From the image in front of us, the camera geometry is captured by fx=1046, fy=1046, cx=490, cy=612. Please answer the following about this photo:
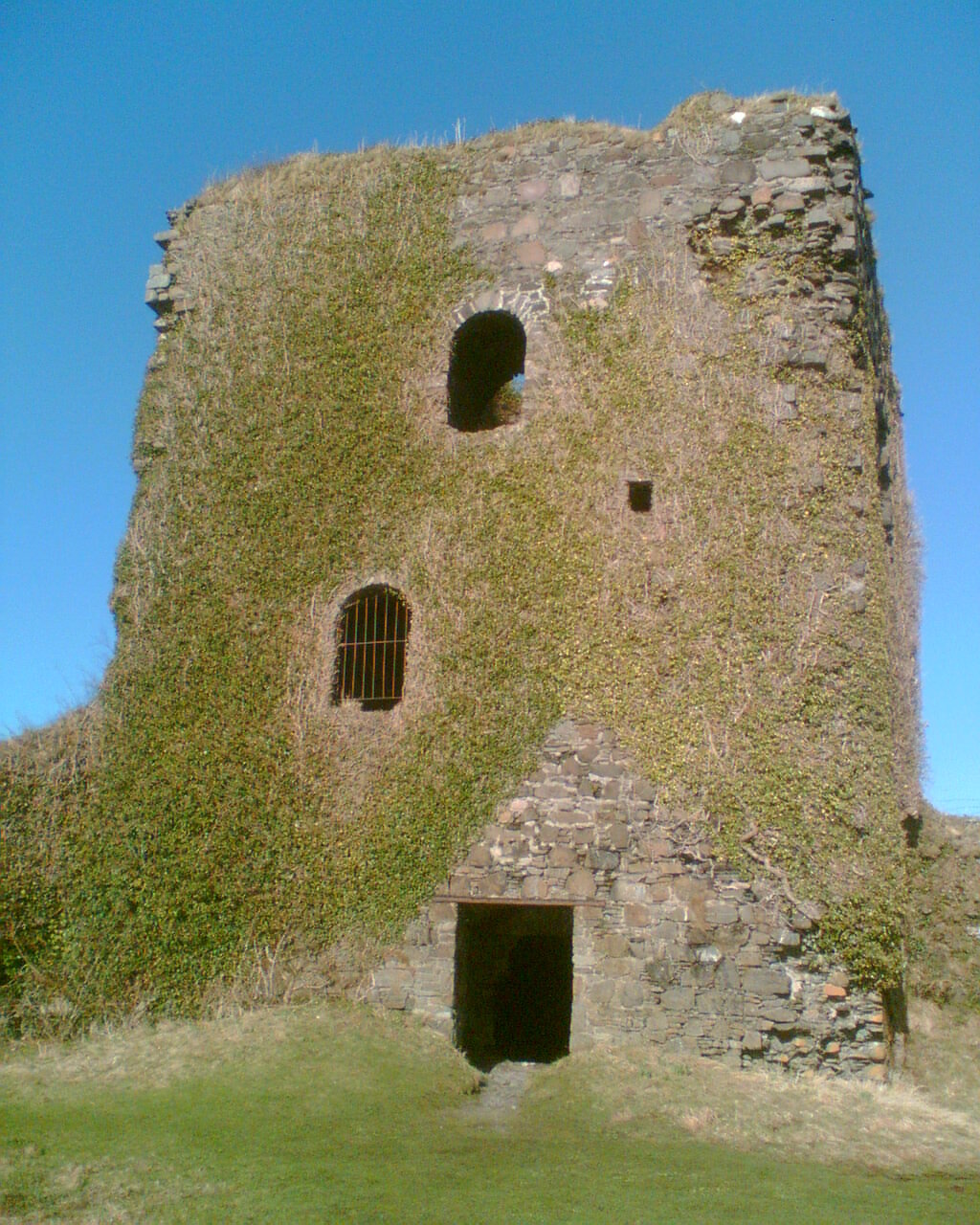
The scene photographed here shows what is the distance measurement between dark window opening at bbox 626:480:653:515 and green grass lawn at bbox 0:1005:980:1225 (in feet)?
17.3

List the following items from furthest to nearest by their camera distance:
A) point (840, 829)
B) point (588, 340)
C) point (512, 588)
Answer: point (588, 340)
point (512, 588)
point (840, 829)

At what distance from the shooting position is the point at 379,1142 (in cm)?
708

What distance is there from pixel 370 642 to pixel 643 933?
13.3ft

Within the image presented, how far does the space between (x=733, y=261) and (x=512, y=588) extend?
4.22 metres

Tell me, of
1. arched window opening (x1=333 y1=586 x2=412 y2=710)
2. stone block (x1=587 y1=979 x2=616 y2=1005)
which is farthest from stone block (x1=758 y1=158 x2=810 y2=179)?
stone block (x1=587 y1=979 x2=616 y2=1005)

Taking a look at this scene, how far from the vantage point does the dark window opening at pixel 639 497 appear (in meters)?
10.8

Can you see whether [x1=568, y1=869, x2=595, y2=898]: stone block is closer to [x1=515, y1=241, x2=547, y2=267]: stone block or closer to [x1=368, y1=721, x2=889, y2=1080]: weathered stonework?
[x1=368, y1=721, x2=889, y2=1080]: weathered stonework

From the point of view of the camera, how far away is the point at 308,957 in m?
9.95

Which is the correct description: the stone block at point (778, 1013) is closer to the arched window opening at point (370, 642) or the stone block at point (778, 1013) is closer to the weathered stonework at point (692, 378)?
the weathered stonework at point (692, 378)

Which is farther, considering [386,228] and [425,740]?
[386,228]

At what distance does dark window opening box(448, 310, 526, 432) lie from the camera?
1203 centimetres

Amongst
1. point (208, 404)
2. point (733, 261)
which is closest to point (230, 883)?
point (208, 404)

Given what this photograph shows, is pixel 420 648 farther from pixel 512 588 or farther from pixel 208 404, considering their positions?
pixel 208 404

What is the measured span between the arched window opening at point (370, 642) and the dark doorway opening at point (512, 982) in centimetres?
265
